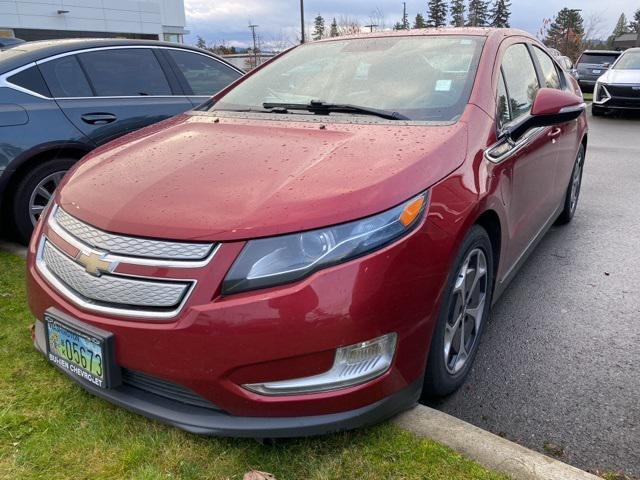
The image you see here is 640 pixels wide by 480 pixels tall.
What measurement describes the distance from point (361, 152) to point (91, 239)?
1072 mm

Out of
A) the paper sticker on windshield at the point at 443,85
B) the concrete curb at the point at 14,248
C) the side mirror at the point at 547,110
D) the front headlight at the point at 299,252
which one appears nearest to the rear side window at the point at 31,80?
the concrete curb at the point at 14,248

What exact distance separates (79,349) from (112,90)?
3.14 meters

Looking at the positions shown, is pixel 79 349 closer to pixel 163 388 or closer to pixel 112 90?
pixel 163 388

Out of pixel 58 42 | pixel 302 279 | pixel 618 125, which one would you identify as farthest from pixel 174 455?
pixel 618 125

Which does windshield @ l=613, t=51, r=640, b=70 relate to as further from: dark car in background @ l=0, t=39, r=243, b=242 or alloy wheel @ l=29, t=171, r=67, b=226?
alloy wheel @ l=29, t=171, r=67, b=226

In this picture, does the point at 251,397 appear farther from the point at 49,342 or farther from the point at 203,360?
the point at 49,342

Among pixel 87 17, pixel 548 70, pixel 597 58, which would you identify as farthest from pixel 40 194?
pixel 87 17

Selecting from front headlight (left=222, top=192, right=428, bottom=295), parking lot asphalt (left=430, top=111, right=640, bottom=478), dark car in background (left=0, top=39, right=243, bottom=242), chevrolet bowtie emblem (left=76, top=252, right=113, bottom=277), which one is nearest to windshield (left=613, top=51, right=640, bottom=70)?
parking lot asphalt (left=430, top=111, right=640, bottom=478)

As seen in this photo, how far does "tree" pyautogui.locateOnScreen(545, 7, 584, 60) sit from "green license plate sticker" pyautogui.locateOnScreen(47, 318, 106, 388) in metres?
32.7

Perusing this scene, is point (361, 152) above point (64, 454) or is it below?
above

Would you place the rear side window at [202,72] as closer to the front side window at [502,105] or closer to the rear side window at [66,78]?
the rear side window at [66,78]

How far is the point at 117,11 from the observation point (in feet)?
115

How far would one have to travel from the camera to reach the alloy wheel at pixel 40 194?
4090 mm

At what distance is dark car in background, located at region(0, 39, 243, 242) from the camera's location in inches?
157
